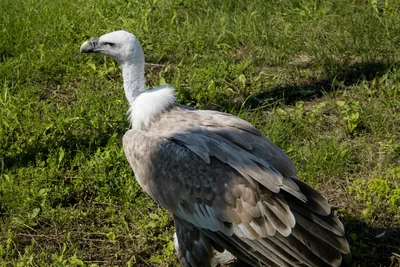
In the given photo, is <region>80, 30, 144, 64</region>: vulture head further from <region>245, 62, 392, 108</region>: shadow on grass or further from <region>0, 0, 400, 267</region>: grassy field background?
<region>245, 62, 392, 108</region>: shadow on grass

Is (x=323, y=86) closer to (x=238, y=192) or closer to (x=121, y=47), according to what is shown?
(x=121, y=47)

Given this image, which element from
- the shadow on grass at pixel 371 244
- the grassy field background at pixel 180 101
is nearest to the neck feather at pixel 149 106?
the grassy field background at pixel 180 101

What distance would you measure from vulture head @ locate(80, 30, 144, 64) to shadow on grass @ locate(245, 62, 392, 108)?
4.57ft

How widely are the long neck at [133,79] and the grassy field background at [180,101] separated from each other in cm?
59

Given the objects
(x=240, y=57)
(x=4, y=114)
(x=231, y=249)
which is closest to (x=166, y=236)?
(x=231, y=249)

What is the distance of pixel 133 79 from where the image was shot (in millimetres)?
5070

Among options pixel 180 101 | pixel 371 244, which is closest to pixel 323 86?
pixel 180 101

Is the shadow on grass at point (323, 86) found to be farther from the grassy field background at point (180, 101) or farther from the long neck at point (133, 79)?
the long neck at point (133, 79)

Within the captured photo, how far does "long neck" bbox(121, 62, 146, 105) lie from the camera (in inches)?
199

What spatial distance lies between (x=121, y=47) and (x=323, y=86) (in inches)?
81.6

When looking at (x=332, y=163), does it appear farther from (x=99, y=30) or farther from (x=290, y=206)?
(x=99, y=30)

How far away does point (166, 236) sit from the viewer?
193 inches

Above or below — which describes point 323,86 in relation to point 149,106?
below

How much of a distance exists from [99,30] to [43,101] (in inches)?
44.8
